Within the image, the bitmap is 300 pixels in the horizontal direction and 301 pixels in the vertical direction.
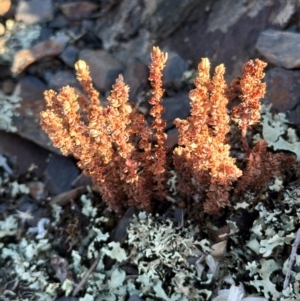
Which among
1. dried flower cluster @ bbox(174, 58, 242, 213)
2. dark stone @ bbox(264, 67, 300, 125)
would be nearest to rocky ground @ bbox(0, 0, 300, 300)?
dark stone @ bbox(264, 67, 300, 125)

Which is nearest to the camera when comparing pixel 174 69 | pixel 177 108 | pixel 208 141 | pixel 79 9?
pixel 208 141

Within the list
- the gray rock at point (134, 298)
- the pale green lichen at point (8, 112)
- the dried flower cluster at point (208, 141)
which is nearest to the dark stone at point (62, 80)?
the pale green lichen at point (8, 112)

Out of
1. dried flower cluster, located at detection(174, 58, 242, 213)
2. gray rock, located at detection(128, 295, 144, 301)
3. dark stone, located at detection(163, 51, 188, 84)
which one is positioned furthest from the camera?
dark stone, located at detection(163, 51, 188, 84)

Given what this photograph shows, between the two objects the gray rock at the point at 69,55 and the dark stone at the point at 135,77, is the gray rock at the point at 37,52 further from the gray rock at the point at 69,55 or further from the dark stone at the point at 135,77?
the dark stone at the point at 135,77

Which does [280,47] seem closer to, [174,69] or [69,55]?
[174,69]

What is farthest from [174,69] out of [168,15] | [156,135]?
[156,135]

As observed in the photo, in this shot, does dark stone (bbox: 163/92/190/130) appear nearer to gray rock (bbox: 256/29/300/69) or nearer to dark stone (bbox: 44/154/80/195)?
gray rock (bbox: 256/29/300/69)

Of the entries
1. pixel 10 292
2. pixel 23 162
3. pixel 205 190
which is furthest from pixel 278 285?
pixel 23 162
